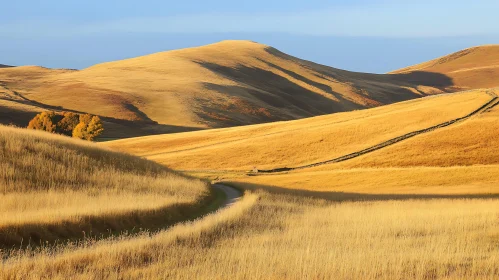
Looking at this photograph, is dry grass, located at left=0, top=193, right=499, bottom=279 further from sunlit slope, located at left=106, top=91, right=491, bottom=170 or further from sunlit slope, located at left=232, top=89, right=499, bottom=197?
sunlit slope, located at left=106, top=91, right=491, bottom=170

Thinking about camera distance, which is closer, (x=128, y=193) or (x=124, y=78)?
(x=128, y=193)

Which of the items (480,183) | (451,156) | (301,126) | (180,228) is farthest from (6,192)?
(301,126)

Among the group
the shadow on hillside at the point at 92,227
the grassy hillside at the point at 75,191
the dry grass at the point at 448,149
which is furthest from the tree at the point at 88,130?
the shadow on hillside at the point at 92,227

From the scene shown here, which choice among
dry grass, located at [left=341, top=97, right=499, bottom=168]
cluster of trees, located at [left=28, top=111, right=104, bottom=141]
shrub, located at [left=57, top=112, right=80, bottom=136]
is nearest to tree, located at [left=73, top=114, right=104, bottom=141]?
cluster of trees, located at [left=28, top=111, right=104, bottom=141]

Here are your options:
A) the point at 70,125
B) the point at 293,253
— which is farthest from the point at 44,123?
the point at 293,253

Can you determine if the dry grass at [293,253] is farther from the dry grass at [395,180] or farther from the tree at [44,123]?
the tree at [44,123]

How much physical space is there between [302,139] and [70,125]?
52.3 meters

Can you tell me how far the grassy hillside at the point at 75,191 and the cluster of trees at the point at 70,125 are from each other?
60164mm

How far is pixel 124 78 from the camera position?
194875mm

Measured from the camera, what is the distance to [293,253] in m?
14.0

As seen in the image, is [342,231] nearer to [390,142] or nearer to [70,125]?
[390,142]

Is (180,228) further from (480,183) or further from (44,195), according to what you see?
(480,183)

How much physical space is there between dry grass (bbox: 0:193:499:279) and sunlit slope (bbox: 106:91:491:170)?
135 feet

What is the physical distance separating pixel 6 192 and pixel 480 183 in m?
34.6
